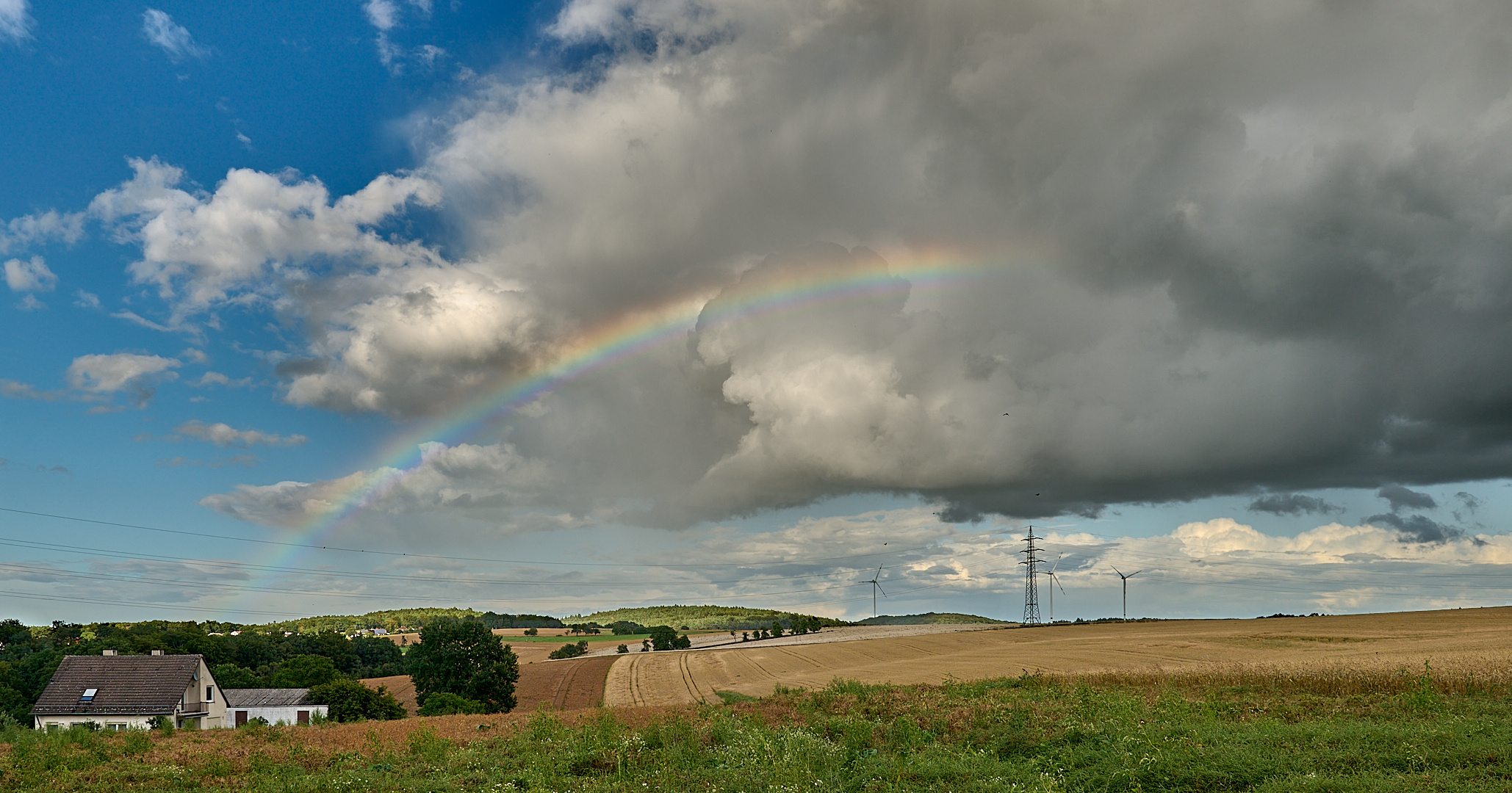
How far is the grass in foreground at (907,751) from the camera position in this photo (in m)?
17.4

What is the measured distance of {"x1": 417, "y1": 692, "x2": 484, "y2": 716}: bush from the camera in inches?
2729

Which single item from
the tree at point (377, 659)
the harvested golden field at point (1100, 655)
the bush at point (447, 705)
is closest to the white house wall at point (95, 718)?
the bush at point (447, 705)

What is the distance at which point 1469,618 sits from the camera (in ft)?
367

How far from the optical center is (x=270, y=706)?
81812 mm

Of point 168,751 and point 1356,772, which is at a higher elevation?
point 1356,772

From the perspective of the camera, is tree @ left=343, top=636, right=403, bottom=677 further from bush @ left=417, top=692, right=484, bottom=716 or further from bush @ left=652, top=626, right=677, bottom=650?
bush @ left=417, top=692, right=484, bottom=716

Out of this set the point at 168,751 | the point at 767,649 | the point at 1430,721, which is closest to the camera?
the point at 1430,721

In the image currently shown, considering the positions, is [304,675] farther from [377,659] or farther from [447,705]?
[377,659]

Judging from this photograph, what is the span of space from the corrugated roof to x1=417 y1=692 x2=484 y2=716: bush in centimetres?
1729

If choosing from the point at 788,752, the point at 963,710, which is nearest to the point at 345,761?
the point at 788,752

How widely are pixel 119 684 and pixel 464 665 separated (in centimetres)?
3084

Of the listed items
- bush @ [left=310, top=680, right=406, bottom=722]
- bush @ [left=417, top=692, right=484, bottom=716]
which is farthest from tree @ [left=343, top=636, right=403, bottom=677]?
bush @ [left=417, top=692, right=484, bottom=716]

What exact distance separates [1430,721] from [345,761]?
31.3m

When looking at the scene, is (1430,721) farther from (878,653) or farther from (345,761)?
(878,653)
